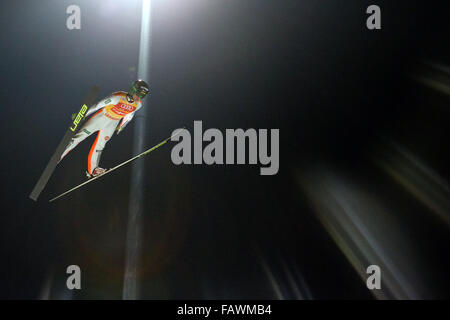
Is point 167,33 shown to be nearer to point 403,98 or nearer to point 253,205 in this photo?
point 253,205

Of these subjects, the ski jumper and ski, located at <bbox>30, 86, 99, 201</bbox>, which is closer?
ski, located at <bbox>30, 86, 99, 201</bbox>

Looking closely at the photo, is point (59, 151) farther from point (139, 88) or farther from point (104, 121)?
point (139, 88)

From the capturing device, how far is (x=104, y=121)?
340 centimetres

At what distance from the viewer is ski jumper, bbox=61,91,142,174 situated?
3.34 meters

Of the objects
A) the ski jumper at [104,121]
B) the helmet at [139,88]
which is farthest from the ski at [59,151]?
the helmet at [139,88]

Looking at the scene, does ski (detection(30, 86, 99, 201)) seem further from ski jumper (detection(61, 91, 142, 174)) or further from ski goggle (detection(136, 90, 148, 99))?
ski goggle (detection(136, 90, 148, 99))

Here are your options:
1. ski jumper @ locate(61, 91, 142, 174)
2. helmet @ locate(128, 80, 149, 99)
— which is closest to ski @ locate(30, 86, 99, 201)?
ski jumper @ locate(61, 91, 142, 174)

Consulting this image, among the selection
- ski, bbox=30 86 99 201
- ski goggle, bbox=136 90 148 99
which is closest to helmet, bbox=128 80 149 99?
ski goggle, bbox=136 90 148 99

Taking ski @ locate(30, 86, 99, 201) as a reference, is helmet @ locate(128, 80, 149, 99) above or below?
above

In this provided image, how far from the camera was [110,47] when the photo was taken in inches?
147

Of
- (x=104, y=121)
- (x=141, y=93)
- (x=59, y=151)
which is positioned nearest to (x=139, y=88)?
(x=141, y=93)

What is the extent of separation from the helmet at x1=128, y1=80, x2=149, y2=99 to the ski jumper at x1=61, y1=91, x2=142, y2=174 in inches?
2.4

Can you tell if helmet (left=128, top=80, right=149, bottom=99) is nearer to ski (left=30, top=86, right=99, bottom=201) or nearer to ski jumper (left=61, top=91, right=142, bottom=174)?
ski jumper (left=61, top=91, right=142, bottom=174)

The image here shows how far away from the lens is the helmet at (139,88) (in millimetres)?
3352
